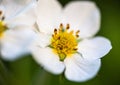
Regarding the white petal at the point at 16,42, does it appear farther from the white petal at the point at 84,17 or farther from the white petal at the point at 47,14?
the white petal at the point at 84,17

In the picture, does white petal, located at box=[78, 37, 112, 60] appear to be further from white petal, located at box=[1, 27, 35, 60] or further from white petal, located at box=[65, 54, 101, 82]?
white petal, located at box=[1, 27, 35, 60]

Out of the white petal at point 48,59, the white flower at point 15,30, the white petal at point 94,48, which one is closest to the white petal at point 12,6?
the white flower at point 15,30

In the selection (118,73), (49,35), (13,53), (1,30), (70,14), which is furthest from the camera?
(118,73)

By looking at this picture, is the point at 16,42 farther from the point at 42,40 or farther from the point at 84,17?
the point at 84,17

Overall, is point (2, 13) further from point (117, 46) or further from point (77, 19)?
point (117, 46)

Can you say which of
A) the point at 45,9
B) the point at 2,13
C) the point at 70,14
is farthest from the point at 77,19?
the point at 2,13

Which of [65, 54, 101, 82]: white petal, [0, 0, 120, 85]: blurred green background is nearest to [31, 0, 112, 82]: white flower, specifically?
[65, 54, 101, 82]: white petal
